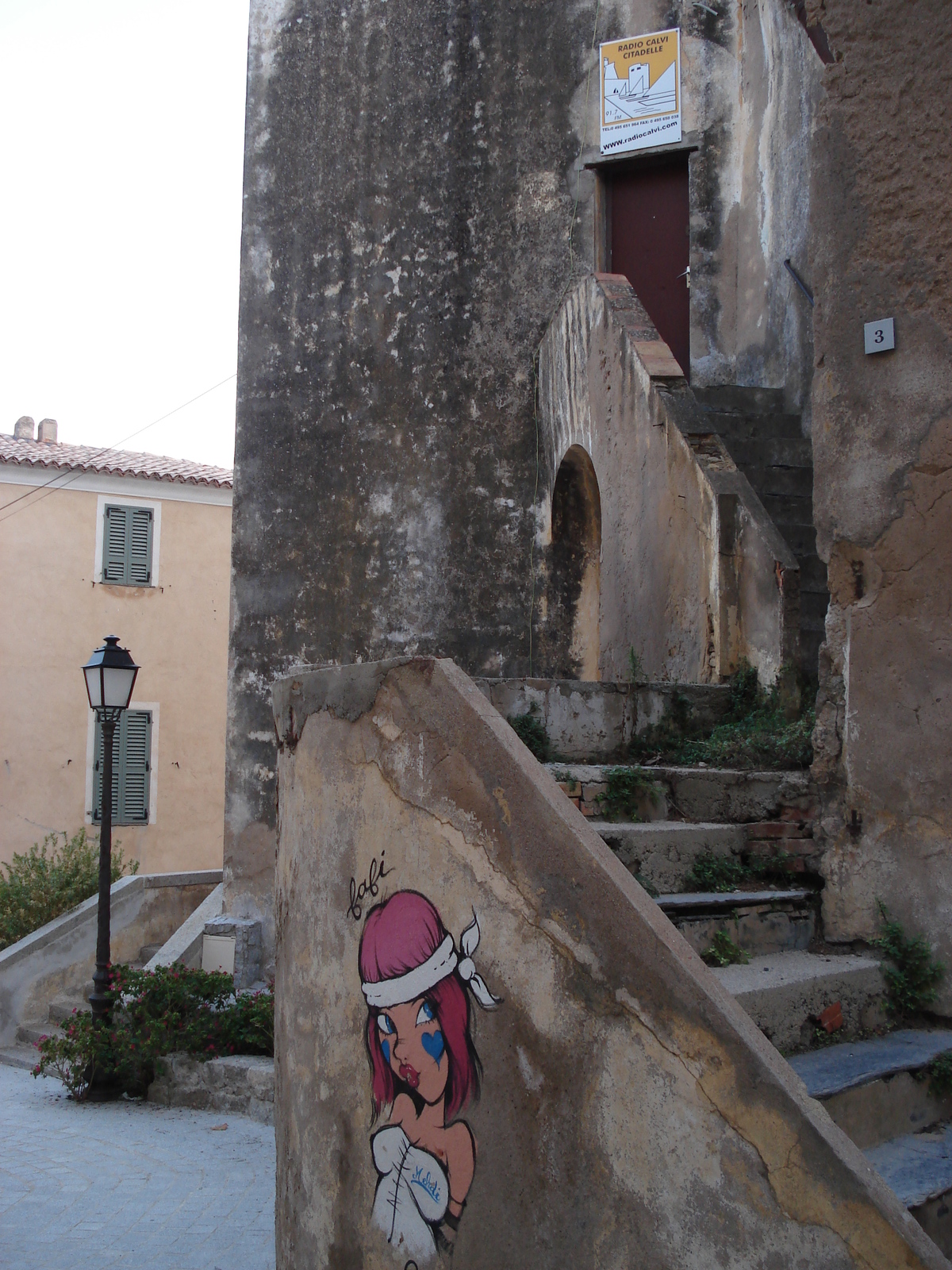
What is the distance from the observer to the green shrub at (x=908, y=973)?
12.5 feet

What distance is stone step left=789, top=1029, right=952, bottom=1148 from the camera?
3057 millimetres

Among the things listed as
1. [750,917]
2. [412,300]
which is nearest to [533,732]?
[750,917]

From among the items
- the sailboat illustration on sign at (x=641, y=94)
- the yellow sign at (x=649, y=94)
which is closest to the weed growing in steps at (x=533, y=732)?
the yellow sign at (x=649, y=94)

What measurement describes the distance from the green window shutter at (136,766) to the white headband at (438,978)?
1499cm

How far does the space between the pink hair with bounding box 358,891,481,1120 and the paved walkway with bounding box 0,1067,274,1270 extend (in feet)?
8.21

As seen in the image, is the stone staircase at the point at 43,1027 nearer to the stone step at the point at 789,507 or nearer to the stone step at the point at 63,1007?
the stone step at the point at 63,1007

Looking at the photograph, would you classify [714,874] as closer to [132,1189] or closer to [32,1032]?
[132,1189]

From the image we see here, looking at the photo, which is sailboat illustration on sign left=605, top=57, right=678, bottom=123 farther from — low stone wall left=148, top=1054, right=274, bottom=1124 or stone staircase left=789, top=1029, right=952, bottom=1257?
stone staircase left=789, top=1029, right=952, bottom=1257

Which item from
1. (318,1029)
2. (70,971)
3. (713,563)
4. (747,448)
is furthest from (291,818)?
(70,971)

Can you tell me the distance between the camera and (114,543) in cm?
1747

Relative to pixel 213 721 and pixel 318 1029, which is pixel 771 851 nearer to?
pixel 318 1029

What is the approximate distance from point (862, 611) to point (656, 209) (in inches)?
275

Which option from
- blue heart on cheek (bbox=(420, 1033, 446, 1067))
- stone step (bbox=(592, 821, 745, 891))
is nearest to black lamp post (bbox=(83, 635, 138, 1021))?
stone step (bbox=(592, 821, 745, 891))

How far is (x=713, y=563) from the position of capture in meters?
5.68
